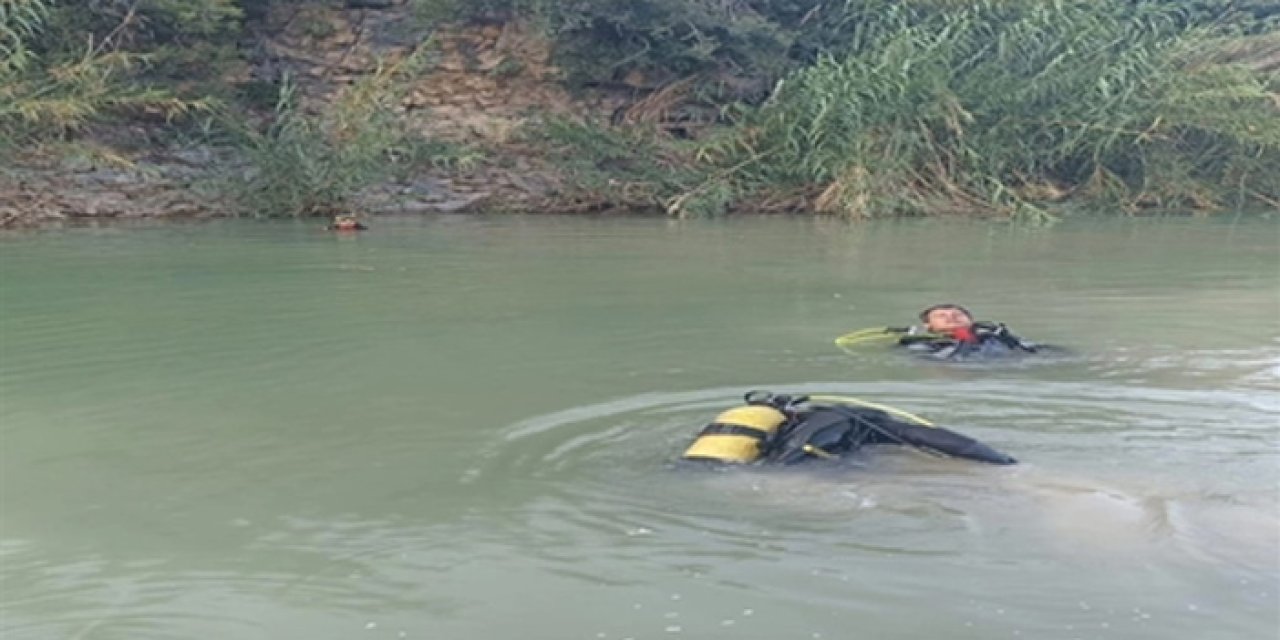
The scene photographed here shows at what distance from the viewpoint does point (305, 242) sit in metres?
13.3

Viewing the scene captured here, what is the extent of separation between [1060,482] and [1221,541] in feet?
2.32

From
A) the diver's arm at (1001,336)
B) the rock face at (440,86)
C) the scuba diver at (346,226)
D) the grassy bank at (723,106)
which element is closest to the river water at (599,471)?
the diver's arm at (1001,336)

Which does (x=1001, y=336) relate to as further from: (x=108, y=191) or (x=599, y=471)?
(x=108, y=191)

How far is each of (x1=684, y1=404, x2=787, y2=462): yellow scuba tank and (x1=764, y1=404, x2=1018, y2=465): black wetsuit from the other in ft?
0.14

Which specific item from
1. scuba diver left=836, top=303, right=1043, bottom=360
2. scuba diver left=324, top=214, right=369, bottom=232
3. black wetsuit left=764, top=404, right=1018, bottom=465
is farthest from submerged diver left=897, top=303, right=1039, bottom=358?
→ scuba diver left=324, top=214, right=369, bottom=232

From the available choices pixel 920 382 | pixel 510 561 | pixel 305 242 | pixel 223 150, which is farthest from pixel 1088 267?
pixel 223 150

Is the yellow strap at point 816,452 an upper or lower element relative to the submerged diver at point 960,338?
lower

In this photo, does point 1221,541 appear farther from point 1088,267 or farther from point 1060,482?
point 1088,267

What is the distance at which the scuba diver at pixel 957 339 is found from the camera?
22.1ft

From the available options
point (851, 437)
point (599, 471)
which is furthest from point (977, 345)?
point (599, 471)

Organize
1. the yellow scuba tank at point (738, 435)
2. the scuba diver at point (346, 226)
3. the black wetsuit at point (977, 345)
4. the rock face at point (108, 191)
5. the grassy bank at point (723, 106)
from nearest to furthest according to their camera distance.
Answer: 1. the yellow scuba tank at point (738, 435)
2. the black wetsuit at point (977, 345)
3. the scuba diver at point (346, 226)
4. the rock face at point (108, 191)
5. the grassy bank at point (723, 106)

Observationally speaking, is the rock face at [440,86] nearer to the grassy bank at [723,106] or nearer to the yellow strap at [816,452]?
the grassy bank at [723,106]

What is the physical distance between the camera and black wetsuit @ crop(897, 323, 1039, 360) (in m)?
6.74

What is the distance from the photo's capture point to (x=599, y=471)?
15.6ft
